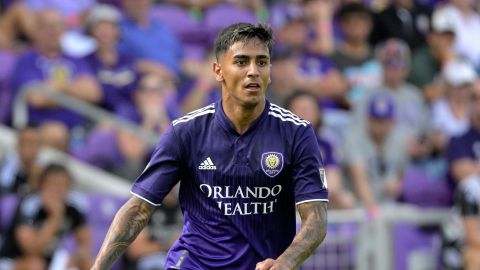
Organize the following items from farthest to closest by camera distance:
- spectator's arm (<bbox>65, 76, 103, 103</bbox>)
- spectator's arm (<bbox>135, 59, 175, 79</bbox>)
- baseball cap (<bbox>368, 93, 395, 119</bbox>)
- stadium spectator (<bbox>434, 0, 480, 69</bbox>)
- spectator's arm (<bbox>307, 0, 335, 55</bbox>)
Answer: stadium spectator (<bbox>434, 0, 480, 69</bbox>) < spectator's arm (<bbox>307, 0, 335, 55</bbox>) < baseball cap (<bbox>368, 93, 395, 119</bbox>) < spectator's arm (<bbox>135, 59, 175, 79</bbox>) < spectator's arm (<bbox>65, 76, 103, 103</bbox>)

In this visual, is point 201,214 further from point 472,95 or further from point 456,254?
point 472,95

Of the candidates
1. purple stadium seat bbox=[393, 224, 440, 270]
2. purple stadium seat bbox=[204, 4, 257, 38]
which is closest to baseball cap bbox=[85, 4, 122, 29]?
purple stadium seat bbox=[204, 4, 257, 38]

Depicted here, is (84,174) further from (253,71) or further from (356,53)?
(253,71)

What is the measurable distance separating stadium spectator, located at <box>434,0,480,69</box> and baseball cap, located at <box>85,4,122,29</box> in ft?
16.6

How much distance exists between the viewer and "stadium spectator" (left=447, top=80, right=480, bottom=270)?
10695 millimetres

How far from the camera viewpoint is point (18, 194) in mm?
9875

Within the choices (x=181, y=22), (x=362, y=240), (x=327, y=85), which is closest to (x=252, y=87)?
(x=362, y=240)

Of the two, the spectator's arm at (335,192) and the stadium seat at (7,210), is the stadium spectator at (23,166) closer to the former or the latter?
the stadium seat at (7,210)

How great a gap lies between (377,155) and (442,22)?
339 cm

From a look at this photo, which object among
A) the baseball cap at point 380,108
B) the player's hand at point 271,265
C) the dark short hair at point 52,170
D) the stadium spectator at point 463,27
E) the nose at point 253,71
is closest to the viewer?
the player's hand at point 271,265

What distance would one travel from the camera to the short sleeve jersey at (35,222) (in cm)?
960

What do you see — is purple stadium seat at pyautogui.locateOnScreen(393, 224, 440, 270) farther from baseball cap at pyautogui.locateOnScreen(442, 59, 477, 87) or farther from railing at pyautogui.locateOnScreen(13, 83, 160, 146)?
railing at pyautogui.locateOnScreen(13, 83, 160, 146)

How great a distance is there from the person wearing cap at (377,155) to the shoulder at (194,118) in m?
5.79

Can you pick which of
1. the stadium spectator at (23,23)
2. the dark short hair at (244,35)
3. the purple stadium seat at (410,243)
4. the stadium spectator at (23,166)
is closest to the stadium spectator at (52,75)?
the stadium spectator at (23,23)
